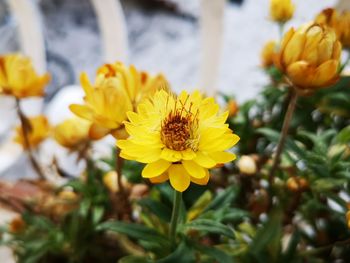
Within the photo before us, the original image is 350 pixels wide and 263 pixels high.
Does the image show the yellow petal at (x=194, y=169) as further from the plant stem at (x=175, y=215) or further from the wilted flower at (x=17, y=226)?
the wilted flower at (x=17, y=226)

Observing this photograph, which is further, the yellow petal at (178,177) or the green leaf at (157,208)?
the green leaf at (157,208)

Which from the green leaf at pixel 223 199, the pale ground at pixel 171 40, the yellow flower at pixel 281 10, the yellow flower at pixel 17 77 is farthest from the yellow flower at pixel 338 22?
the pale ground at pixel 171 40

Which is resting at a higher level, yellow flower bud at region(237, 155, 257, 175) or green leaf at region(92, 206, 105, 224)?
yellow flower bud at region(237, 155, 257, 175)

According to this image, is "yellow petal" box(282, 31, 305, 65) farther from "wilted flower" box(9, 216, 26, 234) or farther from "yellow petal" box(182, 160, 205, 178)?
"wilted flower" box(9, 216, 26, 234)

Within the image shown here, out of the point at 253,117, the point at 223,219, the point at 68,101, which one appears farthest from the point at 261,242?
the point at 68,101

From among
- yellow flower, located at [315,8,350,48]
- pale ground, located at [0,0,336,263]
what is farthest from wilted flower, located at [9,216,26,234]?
pale ground, located at [0,0,336,263]

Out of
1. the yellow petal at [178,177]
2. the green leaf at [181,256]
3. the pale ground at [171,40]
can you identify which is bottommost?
the green leaf at [181,256]

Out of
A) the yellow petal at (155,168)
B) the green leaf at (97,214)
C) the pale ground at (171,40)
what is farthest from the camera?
the pale ground at (171,40)
